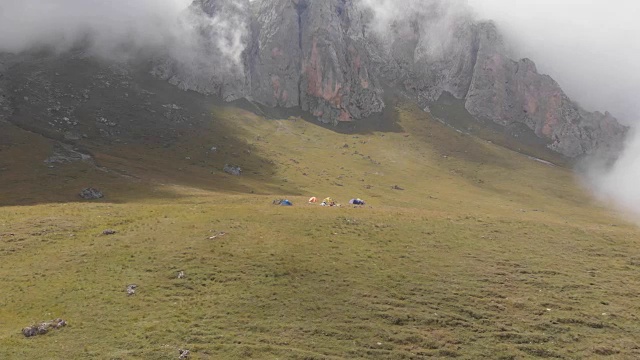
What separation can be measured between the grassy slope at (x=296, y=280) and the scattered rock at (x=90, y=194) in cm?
205

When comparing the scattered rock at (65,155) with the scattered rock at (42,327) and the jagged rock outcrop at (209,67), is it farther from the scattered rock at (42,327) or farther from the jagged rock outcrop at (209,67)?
the jagged rock outcrop at (209,67)

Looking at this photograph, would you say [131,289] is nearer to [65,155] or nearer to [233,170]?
[65,155]

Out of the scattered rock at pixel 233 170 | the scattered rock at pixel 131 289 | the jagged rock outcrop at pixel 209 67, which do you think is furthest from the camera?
the jagged rock outcrop at pixel 209 67

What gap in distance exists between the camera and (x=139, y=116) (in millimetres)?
142250

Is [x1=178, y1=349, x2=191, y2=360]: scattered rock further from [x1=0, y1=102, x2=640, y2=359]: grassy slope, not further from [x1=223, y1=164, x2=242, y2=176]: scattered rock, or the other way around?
[x1=223, y1=164, x2=242, y2=176]: scattered rock

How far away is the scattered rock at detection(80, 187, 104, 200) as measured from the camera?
2975 inches

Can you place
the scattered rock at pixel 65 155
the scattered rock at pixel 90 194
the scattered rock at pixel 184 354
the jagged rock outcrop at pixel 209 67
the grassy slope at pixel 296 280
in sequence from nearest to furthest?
the scattered rock at pixel 184 354 < the grassy slope at pixel 296 280 < the scattered rock at pixel 90 194 < the scattered rock at pixel 65 155 < the jagged rock outcrop at pixel 209 67

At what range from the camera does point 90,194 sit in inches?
3004

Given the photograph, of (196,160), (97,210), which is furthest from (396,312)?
(196,160)

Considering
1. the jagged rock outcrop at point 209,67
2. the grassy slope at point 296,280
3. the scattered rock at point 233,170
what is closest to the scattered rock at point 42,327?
the grassy slope at point 296,280

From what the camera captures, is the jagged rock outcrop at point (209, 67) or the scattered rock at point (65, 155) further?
the jagged rock outcrop at point (209, 67)

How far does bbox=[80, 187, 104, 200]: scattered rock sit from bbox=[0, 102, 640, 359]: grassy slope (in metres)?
2.05

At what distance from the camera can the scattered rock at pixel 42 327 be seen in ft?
112

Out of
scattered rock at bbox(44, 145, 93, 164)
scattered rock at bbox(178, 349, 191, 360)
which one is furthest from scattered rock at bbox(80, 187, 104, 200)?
scattered rock at bbox(178, 349, 191, 360)
